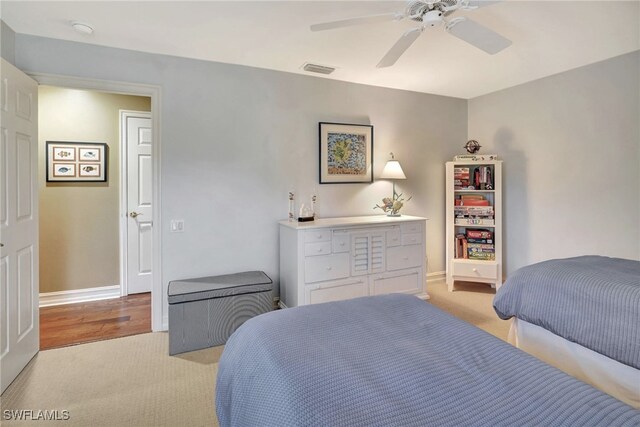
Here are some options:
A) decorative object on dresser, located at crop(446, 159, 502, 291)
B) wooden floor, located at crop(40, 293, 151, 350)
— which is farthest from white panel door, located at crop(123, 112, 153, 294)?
decorative object on dresser, located at crop(446, 159, 502, 291)

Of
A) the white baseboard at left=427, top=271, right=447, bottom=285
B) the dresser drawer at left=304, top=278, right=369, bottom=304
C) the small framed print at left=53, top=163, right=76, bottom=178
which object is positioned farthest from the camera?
the white baseboard at left=427, top=271, right=447, bottom=285

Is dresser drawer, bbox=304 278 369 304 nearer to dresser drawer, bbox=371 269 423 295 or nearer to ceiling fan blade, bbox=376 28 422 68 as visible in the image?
dresser drawer, bbox=371 269 423 295

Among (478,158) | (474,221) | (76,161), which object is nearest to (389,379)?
(474,221)

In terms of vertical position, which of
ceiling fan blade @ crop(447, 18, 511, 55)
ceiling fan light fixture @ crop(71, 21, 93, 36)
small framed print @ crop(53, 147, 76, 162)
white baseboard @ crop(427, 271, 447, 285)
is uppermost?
ceiling fan light fixture @ crop(71, 21, 93, 36)

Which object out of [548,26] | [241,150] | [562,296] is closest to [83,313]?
[241,150]

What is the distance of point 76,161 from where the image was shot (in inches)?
146

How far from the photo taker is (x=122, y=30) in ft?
8.18

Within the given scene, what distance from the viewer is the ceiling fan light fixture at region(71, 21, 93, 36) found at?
2387mm

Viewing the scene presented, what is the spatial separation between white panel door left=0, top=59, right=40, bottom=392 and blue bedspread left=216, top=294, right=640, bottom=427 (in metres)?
1.72

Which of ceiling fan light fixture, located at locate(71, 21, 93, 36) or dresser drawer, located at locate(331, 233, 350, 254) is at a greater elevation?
ceiling fan light fixture, located at locate(71, 21, 93, 36)

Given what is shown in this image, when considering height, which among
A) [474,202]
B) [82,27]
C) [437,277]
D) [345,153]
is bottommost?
[437,277]

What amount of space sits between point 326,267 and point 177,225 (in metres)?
1.40

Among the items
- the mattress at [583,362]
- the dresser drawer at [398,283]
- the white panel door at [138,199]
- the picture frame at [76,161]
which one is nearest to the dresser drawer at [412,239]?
the dresser drawer at [398,283]

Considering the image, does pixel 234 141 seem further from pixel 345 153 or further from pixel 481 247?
pixel 481 247
